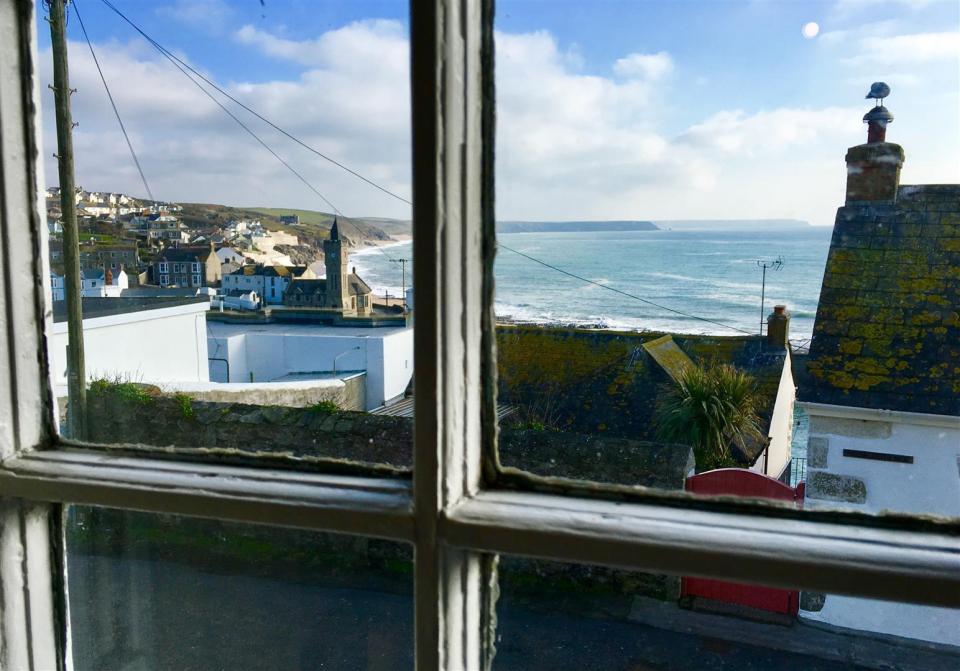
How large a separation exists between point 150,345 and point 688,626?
75 centimetres

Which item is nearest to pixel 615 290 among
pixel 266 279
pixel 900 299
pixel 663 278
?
pixel 663 278

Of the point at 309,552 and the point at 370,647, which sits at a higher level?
the point at 309,552

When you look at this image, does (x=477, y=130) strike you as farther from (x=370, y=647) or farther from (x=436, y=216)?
(x=370, y=647)

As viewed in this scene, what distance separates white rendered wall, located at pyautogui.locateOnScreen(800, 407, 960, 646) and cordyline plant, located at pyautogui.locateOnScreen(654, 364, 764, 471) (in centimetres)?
6

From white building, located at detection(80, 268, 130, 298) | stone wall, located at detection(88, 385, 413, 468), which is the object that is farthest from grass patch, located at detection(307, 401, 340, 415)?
white building, located at detection(80, 268, 130, 298)

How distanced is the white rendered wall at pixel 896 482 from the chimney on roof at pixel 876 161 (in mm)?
209

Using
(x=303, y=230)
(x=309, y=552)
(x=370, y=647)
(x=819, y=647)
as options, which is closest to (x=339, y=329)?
(x=303, y=230)

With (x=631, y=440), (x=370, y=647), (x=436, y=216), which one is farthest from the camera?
(x=370, y=647)

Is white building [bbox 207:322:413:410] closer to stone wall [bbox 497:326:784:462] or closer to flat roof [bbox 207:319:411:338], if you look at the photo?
flat roof [bbox 207:319:411:338]

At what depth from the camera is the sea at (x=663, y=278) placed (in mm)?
747

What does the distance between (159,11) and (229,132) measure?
0.17 meters

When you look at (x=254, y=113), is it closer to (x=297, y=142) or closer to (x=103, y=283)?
(x=297, y=142)

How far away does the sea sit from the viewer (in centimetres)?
75

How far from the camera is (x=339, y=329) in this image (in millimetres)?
974
